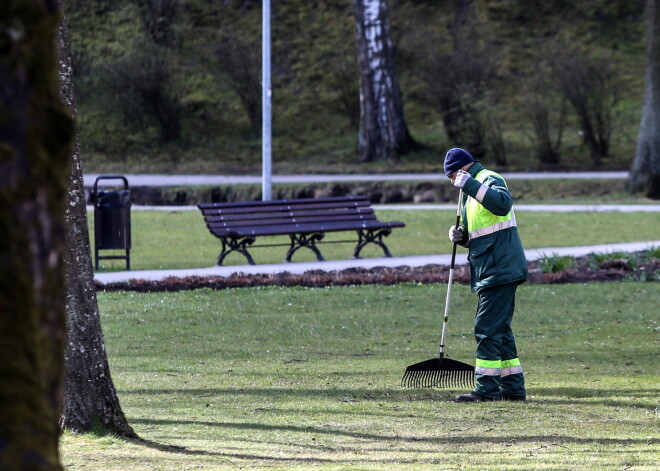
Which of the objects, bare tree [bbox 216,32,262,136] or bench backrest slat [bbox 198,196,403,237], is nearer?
bench backrest slat [bbox 198,196,403,237]

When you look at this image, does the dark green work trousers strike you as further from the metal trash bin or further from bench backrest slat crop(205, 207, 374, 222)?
bench backrest slat crop(205, 207, 374, 222)

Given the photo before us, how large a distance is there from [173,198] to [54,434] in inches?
1078

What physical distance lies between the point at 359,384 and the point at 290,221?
9565mm

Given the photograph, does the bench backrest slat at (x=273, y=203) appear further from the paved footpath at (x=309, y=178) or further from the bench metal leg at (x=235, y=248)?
the paved footpath at (x=309, y=178)

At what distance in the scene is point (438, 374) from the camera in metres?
8.23

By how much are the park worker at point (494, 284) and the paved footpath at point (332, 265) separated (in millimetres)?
7467

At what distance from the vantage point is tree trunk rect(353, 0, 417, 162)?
3716 cm

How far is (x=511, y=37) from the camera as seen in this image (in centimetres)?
4747

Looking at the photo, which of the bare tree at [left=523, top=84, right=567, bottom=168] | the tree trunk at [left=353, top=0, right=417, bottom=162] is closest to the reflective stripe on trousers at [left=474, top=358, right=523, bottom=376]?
the bare tree at [left=523, top=84, right=567, bottom=168]

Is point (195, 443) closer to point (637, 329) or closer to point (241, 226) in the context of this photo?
point (637, 329)

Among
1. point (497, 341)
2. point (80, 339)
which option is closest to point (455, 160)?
point (497, 341)

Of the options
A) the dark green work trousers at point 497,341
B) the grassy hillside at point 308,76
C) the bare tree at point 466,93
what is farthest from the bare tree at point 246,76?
the dark green work trousers at point 497,341

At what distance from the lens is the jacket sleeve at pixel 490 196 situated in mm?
7748

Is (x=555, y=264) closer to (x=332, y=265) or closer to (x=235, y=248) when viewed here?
(x=332, y=265)
